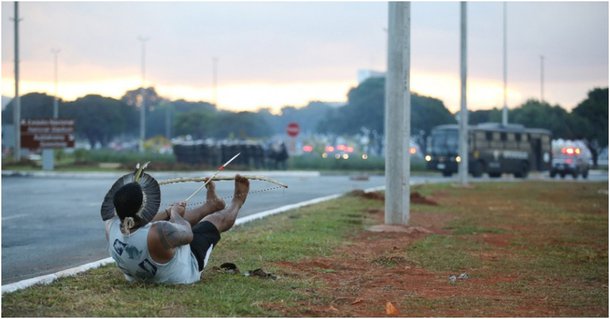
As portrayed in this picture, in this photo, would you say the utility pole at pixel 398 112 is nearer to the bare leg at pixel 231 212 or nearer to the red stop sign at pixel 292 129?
the bare leg at pixel 231 212

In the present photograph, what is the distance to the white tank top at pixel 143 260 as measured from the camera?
346 inches

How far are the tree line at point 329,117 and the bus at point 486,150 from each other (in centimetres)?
Answer: 2263

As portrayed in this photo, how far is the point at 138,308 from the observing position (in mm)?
7812

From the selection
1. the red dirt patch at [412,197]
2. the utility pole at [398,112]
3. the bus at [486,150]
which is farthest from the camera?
the bus at [486,150]

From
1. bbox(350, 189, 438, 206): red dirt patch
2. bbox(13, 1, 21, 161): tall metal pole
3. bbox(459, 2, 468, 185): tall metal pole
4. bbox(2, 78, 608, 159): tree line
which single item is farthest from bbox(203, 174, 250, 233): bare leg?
bbox(2, 78, 608, 159): tree line

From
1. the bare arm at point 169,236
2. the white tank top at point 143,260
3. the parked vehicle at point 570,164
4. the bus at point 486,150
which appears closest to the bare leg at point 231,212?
the white tank top at point 143,260

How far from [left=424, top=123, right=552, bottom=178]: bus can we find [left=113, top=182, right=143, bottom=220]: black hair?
46.1m

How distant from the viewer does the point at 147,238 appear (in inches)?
345

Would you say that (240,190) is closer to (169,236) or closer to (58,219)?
(169,236)

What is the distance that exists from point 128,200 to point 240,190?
5.21 ft

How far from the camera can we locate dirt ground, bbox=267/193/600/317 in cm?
822

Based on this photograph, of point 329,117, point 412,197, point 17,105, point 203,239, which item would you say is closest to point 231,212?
point 203,239

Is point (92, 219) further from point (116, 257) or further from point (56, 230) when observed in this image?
point (116, 257)

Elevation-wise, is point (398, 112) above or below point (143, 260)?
above
